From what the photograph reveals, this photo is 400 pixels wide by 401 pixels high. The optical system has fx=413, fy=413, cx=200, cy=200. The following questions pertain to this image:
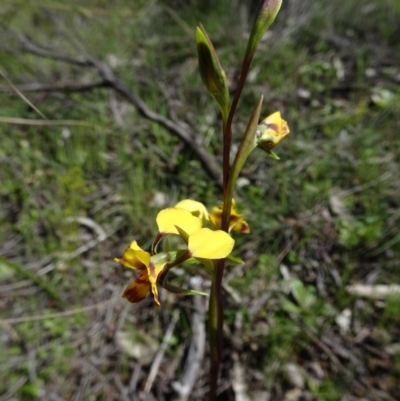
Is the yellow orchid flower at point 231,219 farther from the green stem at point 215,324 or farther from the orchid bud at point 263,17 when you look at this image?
the orchid bud at point 263,17

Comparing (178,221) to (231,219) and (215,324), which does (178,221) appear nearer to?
(231,219)

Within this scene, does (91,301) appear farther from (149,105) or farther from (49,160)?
(149,105)

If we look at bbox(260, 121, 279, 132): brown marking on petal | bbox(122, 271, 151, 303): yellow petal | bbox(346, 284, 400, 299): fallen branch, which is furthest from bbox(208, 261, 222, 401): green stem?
bbox(346, 284, 400, 299): fallen branch

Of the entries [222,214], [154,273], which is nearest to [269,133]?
[222,214]

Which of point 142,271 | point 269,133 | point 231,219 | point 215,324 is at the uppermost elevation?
point 269,133

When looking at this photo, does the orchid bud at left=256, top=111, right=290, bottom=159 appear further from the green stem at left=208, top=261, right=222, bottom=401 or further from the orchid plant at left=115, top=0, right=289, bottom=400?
the green stem at left=208, top=261, right=222, bottom=401

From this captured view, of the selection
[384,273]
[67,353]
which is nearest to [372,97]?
[384,273]
